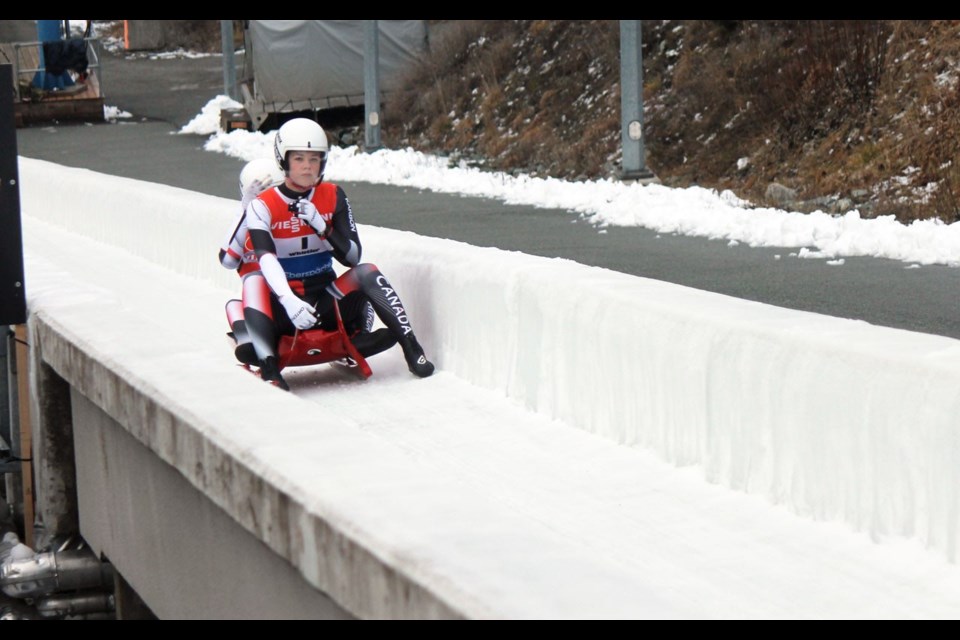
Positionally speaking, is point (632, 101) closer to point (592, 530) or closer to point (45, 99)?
point (592, 530)

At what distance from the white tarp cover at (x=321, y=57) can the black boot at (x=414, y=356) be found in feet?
78.9

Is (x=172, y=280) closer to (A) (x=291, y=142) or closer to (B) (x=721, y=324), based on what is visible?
(A) (x=291, y=142)

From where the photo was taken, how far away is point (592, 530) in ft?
15.8

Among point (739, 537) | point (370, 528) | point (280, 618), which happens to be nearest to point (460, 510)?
point (370, 528)

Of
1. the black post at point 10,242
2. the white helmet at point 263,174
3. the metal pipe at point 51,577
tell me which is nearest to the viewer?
the metal pipe at point 51,577

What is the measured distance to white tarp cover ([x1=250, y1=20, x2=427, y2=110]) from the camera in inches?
1212

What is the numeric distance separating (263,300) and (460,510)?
14.2ft

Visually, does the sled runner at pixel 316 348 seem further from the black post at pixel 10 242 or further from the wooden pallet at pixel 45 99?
the wooden pallet at pixel 45 99

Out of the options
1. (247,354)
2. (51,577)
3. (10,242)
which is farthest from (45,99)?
(51,577)

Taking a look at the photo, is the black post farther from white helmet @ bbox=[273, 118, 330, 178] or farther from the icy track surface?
white helmet @ bbox=[273, 118, 330, 178]

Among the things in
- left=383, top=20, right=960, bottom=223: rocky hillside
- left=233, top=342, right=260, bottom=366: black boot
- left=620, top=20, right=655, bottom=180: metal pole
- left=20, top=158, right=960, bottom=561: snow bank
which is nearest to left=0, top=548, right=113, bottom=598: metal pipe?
left=233, top=342, right=260, bottom=366: black boot

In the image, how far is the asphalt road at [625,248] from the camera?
891 cm

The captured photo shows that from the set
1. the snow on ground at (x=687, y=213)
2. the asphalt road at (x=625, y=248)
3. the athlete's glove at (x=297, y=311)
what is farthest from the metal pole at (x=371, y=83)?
the athlete's glove at (x=297, y=311)

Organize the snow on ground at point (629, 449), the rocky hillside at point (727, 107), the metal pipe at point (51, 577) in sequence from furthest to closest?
1. the rocky hillside at point (727, 107)
2. the metal pipe at point (51, 577)
3. the snow on ground at point (629, 449)
